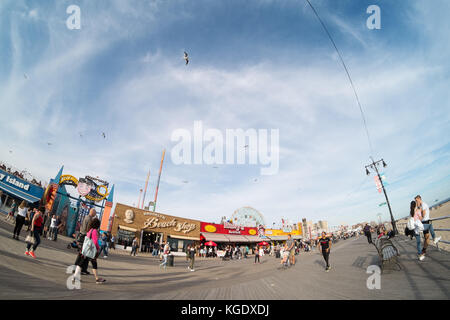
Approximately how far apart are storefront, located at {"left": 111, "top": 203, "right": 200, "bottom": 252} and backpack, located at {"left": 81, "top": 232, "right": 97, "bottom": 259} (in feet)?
75.1

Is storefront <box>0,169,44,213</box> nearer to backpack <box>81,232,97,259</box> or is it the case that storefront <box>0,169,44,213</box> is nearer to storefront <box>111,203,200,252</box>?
storefront <box>111,203,200,252</box>

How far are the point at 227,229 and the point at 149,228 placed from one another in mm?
16199

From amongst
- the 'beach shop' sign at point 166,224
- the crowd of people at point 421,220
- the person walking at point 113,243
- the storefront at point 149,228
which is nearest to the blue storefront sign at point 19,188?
the storefront at point 149,228

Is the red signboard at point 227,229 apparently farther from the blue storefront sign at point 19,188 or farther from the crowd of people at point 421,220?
the crowd of people at point 421,220

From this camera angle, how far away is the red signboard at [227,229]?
33.2 m

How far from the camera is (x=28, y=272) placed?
460cm

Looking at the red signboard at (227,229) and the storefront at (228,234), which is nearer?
the storefront at (228,234)

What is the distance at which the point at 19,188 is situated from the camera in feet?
78.0

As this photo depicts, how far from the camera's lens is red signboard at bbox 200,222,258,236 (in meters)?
33.2

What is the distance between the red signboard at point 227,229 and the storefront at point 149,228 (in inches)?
95.2
